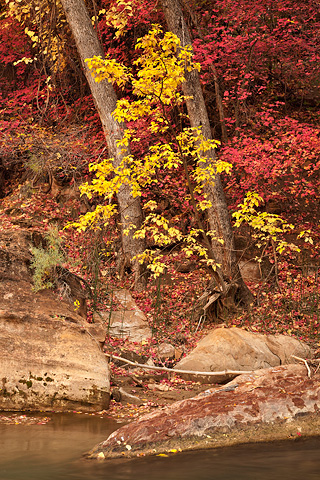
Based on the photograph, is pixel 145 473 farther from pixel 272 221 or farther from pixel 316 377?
pixel 272 221

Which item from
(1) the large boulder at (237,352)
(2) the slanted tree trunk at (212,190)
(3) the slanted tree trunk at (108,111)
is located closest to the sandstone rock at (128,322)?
(1) the large boulder at (237,352)

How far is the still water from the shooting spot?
4.25 m

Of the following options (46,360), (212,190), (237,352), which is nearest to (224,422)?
(46,360)

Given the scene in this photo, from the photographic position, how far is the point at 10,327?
255 inches

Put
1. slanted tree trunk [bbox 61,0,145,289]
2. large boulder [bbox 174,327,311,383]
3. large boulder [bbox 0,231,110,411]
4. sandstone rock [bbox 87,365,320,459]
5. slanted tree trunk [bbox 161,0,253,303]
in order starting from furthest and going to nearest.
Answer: slanted tree trunk [bbox 61,0,145,289]
slanted tree trunk [bbox 161,0,253,303]
large boulder [bbox 174,327,311,383]
large boulder [bbox 0,231,110,411]
sandstone rock [bbox 87,365,320,459]

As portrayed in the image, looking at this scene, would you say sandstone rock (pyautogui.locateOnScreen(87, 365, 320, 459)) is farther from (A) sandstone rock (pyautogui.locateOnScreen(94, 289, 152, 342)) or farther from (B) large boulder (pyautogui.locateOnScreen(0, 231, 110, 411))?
(A) sandstone rock (pyautogui.locateOnScreen(94, 289, 152, 342))

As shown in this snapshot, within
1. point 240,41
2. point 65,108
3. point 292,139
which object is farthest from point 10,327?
point 65,108

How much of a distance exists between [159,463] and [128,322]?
4910 millimetres

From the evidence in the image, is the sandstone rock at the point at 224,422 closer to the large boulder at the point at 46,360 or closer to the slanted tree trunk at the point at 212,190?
the large boulder at the point at 46,360

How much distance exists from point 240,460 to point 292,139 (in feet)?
22.7

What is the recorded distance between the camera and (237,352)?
766 cm

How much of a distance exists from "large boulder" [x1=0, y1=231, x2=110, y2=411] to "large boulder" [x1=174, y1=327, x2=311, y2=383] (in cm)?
160

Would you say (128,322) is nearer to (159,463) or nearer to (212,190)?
(212,190)

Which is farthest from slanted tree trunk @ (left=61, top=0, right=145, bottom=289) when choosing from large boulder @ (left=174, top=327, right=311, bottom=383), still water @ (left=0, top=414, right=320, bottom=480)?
still water @ (left=0, top=414, right=320, bottom=480)
